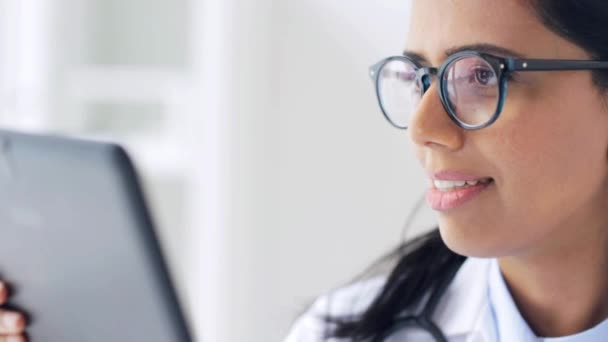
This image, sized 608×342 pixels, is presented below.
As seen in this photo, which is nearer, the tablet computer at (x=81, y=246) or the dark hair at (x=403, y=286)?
the tablet computer at (x=81, y=246)

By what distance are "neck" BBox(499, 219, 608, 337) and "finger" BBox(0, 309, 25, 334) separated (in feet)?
2.26

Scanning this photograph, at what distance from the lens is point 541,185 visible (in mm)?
1098

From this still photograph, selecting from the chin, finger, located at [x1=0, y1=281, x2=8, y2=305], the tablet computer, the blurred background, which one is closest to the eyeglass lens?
the chin

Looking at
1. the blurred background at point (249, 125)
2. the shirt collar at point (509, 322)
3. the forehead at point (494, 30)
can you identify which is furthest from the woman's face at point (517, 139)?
the blurred background at point (249, 125)

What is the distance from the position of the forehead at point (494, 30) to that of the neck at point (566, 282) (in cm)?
27

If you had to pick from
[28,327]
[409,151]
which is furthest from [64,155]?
[409,151]

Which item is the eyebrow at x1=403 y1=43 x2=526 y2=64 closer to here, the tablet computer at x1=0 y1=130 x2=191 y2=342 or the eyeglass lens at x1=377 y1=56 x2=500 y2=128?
the eyeglass lens at x1=377 y1=56 x2=500 y2=128

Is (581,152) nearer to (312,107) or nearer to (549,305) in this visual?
(549,305)

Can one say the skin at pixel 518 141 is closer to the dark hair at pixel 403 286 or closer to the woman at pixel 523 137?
the woman at pixel 523 137

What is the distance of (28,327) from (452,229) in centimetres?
57

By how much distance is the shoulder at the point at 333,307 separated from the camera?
1.46m

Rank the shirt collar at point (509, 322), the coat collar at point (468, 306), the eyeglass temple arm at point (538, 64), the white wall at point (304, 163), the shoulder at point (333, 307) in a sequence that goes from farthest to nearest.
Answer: the white wall at point (304, 163), the shoulder at point (333, 307), the coat collar at point (468, 306), the shirt collar at point (509, 322), the eyeglass temple arm at point (538, 64)

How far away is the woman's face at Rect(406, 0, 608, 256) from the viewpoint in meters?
1.08

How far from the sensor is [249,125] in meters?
2.68
